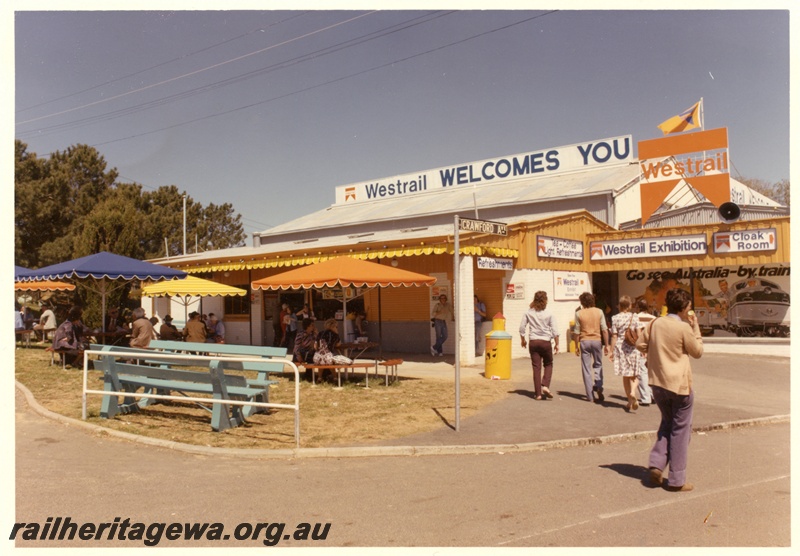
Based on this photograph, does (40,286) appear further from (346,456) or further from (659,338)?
(659,338)

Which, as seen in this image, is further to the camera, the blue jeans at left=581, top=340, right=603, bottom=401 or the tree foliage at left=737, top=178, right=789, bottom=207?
the tree foliage at left=737, top=178, right=789, bottom=207

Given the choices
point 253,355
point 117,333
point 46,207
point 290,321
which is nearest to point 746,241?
point 290,321

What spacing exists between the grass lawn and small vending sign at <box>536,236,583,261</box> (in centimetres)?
675

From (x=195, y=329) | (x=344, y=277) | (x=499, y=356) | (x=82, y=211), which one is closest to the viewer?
(x=344, y=277)

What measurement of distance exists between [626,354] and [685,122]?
55.9 ft

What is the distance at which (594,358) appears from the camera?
434 inches

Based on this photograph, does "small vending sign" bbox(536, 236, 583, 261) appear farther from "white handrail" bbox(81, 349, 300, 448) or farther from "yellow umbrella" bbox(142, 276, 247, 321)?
"white handrail" bbox(81, 349, 300, 448)

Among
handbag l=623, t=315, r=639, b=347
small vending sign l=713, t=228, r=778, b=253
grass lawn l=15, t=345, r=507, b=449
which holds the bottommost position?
grass lawn l=15, t=345, r=507, b=449

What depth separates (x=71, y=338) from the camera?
15500 mm

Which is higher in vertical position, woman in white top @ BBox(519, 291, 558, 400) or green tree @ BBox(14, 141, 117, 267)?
green tree @ BBox(14, 141, 117, 267)

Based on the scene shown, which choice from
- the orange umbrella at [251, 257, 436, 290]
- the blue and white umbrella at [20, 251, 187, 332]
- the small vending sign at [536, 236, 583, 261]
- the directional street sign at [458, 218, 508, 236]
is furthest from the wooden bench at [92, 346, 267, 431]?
the small vending sign at [536, 236, 583, 261]

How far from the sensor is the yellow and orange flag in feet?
78.3

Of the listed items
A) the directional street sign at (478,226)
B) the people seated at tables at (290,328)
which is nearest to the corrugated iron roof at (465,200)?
the people seated at tables at (290,328)

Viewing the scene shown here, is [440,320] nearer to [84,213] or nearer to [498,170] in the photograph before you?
[498,170]
